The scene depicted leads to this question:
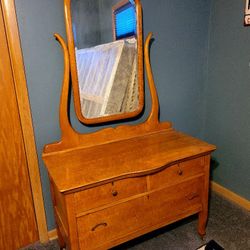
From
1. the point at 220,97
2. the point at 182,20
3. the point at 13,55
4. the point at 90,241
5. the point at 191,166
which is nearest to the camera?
the point at 90,241

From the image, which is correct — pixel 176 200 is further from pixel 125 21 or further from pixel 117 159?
pixel 125 21

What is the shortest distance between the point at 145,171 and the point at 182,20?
1.30m

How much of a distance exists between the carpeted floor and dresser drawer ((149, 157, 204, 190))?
53 centimetres

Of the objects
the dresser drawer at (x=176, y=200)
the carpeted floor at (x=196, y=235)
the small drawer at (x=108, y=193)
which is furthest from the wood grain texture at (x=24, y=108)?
the dresser drawer at (x=176, y=200)

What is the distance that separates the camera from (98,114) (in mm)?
1749

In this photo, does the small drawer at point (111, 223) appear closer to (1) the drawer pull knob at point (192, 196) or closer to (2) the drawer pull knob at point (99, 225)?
(2) the drawer pull knob at point (99, 225)

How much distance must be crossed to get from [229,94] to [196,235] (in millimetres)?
1163

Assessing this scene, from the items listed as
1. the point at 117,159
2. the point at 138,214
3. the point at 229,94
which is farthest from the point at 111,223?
the point at 229,94

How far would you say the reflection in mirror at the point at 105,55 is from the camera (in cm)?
160

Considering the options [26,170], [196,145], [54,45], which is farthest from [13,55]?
[196,145]

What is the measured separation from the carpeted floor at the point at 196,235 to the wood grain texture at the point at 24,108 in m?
0.27

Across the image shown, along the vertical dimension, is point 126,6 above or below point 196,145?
above

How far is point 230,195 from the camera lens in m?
2.26

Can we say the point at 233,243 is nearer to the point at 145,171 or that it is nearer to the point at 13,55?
the point at 145,171
